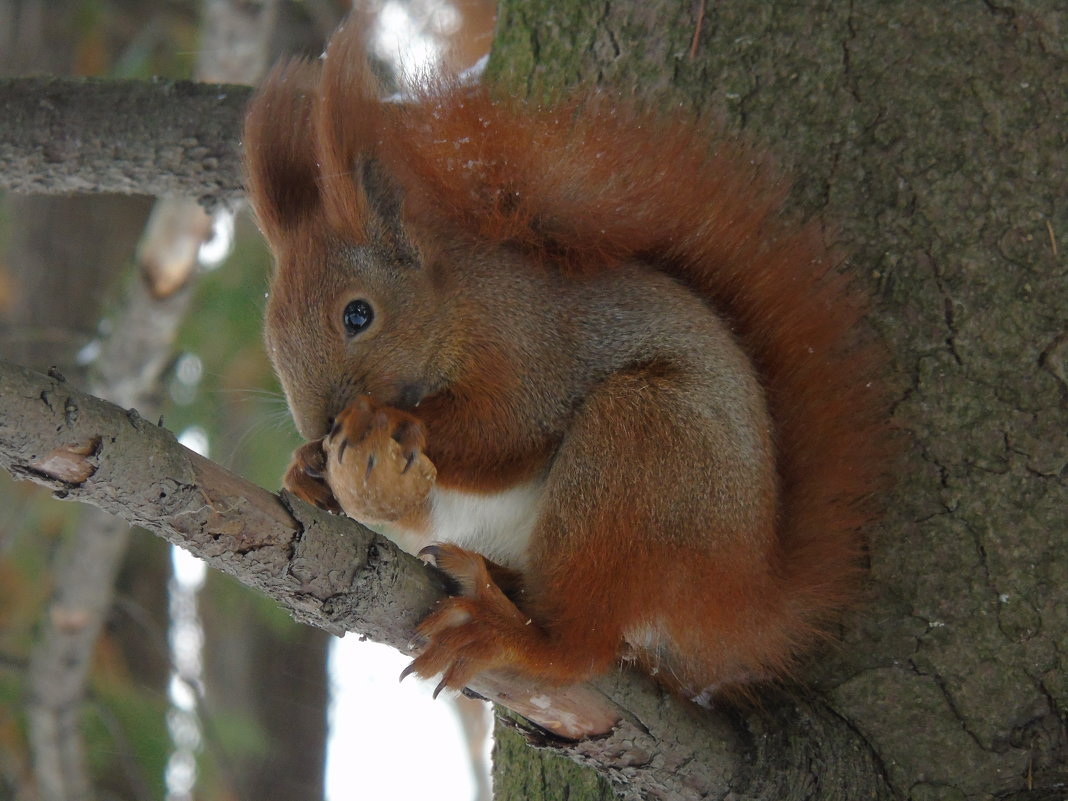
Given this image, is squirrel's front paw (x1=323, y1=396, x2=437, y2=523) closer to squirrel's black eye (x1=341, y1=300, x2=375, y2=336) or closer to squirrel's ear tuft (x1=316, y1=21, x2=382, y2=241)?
squirrel's black eye (x1=341, y1=300, x2=375, y2=336)

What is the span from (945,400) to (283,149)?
1010 millimetres

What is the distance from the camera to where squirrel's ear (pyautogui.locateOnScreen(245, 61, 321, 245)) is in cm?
159

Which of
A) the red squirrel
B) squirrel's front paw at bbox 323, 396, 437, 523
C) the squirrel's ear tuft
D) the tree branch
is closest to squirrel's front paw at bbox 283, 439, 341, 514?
the red squirrel

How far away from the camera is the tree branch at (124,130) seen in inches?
74.4

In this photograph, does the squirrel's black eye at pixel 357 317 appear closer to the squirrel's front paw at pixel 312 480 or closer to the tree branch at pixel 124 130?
the squirrel's front paw at pixel 312 480

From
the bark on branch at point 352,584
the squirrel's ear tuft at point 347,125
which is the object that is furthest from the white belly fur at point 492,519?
the squirrel's ear tuft at point 347,125

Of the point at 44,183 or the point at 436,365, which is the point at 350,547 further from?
the point at 44,183

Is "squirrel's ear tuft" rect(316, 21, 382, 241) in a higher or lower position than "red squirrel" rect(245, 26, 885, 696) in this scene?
higher

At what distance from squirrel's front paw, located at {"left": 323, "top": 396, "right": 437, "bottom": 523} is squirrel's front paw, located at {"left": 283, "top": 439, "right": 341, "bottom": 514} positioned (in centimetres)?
12

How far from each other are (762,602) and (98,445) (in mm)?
815

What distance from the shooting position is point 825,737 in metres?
1.32

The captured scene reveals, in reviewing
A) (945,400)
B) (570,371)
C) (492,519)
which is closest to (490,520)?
(492,519)

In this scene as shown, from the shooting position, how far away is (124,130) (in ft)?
6.23

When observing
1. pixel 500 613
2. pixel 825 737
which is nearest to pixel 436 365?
pixel 500 613
